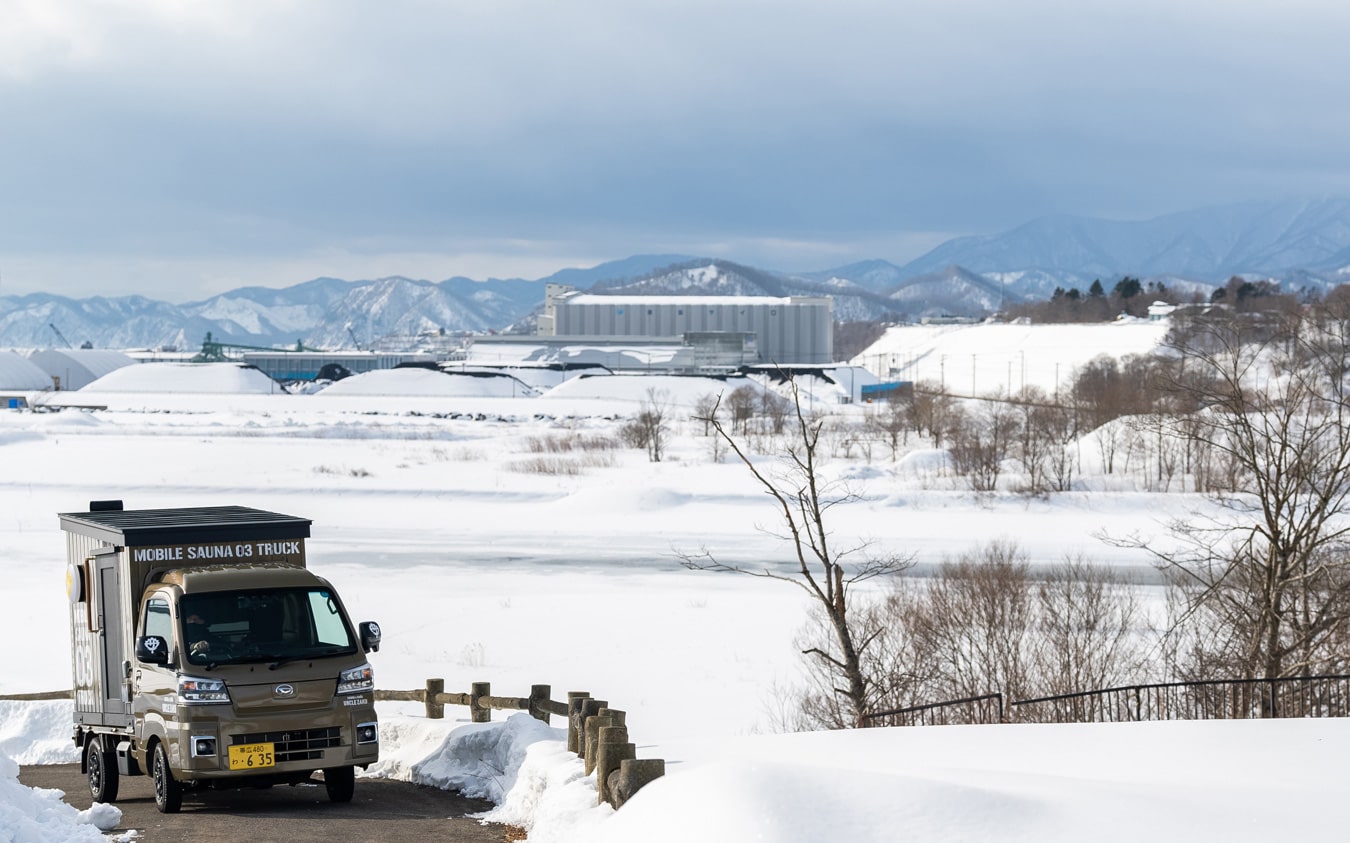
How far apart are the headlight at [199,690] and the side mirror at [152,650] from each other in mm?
335

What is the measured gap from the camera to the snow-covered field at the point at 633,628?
8.76 metres

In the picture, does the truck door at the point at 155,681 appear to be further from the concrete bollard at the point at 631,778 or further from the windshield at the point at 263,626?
the concrete bollard at the point at 631,778

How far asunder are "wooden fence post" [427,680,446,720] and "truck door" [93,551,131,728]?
3.64 metres

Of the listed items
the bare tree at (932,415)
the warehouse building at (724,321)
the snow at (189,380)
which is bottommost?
the bare tree at (932,415)

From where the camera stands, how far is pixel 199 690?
11.7 metres

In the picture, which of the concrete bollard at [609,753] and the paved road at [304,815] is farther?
the paved road at [304,815]

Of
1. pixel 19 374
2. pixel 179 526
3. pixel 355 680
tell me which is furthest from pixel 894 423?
pixel 19 374

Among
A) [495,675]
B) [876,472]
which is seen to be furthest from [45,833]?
[876,472]

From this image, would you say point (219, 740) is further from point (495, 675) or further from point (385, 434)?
point (385, 434)

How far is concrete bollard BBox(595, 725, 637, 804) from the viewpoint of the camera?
10.3 m

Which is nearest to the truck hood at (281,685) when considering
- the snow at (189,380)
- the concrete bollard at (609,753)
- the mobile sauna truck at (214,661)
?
the mobile sauna truck at (214,661)

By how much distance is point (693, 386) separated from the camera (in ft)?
445

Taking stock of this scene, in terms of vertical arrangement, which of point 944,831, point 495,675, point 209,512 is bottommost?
point 495,675

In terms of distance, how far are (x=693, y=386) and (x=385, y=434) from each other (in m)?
54.4
